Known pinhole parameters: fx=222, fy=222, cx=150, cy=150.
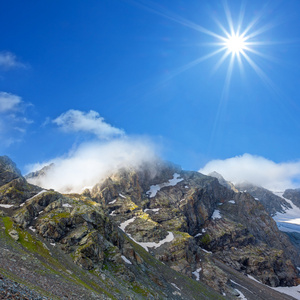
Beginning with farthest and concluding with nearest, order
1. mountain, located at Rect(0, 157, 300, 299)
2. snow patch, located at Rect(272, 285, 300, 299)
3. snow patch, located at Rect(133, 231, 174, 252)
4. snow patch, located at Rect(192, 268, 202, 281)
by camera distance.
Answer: snow patch, located at Rect(272, 285, 300, 299)
snow patch, located at Rect(133, 231, 174, 252)
snow patch, located at Rect(192, 268, 202, 281)
mountain, located at Rect(0, 157, 300, 299)

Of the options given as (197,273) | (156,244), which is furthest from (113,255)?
(197,273)

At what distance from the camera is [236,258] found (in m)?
171

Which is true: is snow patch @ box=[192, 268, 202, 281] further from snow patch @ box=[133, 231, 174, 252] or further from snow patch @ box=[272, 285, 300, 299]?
snow patch @ box=[272, 285, 300, 299]

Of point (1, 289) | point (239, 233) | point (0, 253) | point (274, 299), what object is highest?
point (239, 233)

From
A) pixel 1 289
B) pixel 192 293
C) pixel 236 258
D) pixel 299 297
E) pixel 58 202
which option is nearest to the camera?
pixel 1 289

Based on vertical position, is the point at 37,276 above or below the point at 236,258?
below

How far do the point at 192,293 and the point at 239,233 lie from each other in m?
121

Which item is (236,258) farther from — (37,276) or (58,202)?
Result: (37,276)

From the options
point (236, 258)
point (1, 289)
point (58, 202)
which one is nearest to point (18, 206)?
point (58, 202)

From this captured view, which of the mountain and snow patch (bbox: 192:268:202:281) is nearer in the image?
the mountain

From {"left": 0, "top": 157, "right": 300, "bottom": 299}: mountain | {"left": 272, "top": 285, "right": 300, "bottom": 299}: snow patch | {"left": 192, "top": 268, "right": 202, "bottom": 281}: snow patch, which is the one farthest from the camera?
{"left": 272, "top": 285, "right": 300, "bottom": 299}: snow patch

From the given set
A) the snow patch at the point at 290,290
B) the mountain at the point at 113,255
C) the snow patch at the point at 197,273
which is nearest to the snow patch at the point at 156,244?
the mountain at the point at 113,255

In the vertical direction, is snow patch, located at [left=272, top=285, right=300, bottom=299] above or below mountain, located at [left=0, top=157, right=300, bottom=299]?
above

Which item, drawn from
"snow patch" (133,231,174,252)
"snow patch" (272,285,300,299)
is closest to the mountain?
"snow patch" (133,231,174,252)
